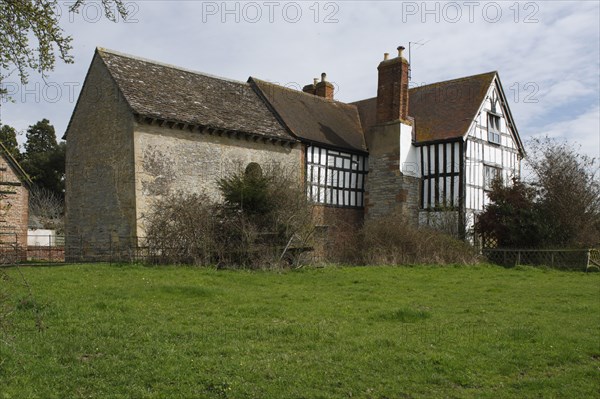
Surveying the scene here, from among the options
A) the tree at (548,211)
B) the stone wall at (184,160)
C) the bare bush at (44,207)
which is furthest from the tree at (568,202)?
the bare bush at (44,207)

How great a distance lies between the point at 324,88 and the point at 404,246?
13.1 metres

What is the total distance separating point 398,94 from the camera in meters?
24.7

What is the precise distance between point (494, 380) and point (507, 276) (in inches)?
462

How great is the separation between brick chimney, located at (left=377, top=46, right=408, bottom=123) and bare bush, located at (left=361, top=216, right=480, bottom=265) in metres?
5.80

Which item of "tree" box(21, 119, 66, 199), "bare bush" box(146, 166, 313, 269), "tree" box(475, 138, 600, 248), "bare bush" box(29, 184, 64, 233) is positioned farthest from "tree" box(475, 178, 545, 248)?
"tree" box(21, 119, 66, 199)

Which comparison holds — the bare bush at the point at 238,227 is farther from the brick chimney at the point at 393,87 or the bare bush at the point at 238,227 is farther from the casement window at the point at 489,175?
the casement window at the point at 489,175

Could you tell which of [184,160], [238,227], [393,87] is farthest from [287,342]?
[393,87]

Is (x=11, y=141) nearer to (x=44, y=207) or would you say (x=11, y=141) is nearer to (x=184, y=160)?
(x=184, y=160)

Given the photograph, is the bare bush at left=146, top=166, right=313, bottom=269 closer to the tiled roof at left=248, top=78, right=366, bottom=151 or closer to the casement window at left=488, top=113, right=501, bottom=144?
the tiled roof at left=248, top=78, right=366, bottom=151

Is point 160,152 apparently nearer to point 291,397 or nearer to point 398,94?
point 398,94

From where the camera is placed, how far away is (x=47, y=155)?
148ft

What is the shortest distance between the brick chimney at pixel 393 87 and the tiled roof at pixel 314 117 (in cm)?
217

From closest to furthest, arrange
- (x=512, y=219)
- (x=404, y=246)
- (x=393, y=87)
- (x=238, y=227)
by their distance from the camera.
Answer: (x=238, y=227) < (x=404, y=246) < (x=512, y=219) < (x=393, y=87)

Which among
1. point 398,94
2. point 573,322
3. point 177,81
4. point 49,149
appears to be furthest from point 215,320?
point 49,149
